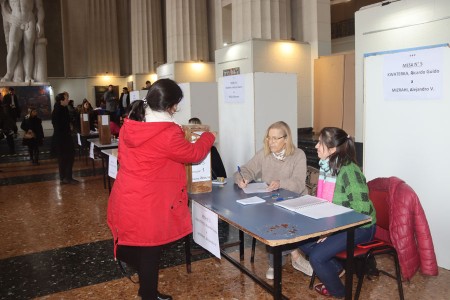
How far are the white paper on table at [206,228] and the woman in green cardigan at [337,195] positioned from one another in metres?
0.59

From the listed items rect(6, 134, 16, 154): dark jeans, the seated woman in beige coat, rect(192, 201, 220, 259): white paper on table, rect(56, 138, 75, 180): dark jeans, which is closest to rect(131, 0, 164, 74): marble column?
rect(6, 134, 16, 154): dark jeans

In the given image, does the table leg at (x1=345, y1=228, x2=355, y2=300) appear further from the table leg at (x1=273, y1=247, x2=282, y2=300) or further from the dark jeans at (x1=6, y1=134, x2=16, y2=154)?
the dark jeans at (x1=6, y1=134, x2=16, y2=154)

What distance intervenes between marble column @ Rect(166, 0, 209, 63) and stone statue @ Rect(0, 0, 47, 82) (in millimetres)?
5384

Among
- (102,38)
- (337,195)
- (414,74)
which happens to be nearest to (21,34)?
(102,38)

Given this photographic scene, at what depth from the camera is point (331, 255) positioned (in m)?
2.53

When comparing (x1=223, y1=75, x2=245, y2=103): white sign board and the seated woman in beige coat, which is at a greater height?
(x1=223, y1=75, x2=245, y2=103): white sign board

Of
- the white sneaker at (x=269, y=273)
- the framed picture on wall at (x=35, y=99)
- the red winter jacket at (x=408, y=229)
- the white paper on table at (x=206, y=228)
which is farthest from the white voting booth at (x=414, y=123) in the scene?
the framed picture on wall at (x=35, y=99)

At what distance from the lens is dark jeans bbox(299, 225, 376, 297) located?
2.52 m

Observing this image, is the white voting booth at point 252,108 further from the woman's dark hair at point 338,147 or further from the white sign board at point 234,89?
the woman's dark hair at point 338,147

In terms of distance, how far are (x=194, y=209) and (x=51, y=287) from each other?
133 cm

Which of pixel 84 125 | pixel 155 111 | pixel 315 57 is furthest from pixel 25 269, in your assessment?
pixel 315 57

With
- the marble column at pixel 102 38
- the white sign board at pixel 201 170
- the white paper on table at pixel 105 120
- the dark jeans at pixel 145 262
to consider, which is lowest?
the dark jeans at pixel 145 262

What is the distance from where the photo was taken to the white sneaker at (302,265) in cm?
316

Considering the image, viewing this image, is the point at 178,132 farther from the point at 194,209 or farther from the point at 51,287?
the point at 51,287
